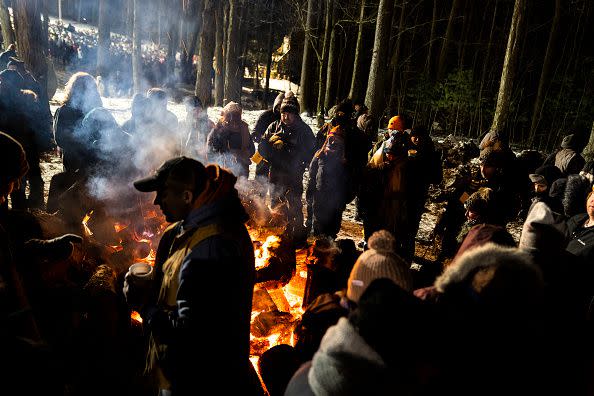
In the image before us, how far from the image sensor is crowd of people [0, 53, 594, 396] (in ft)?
4.85

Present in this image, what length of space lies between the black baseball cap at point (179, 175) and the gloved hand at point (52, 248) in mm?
1199

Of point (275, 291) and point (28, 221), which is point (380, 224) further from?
point (28, 221)

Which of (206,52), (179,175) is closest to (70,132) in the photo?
(179,175)

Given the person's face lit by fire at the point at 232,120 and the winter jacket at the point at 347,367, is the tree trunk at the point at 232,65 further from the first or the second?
the winter jacket at the point at 347,367

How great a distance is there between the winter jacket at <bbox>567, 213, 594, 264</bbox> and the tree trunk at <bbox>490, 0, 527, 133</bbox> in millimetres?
9256

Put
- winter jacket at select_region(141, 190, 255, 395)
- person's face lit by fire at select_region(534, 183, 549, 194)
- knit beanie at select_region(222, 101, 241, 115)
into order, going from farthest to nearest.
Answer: knit beanie at select_region(222, 101, 241, 115) → person's face lit by fire at select_region(534, 183, 549, 194) → winter jacket at select_region(141, 190, 255, 395)

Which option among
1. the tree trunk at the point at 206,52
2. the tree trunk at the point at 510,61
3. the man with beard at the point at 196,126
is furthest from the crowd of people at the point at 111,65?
the tree trunk at the point at 510,61

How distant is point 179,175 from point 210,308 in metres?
0.86

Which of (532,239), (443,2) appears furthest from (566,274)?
(443,2)

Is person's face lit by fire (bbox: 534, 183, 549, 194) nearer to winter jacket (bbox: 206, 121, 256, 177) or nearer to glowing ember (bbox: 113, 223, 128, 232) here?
winter jacket (bbox: 206, 121, 256, 177)

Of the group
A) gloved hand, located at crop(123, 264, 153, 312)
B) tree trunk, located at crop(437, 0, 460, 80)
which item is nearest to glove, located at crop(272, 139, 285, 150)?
gloved hand, located at crop(123, 264, 153, 312)

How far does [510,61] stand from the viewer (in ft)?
43.3

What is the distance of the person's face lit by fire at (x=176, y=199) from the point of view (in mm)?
2479

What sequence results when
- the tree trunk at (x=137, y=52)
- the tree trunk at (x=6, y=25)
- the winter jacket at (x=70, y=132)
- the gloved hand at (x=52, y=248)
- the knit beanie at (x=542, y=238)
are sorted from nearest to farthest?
the knit beanie at (x=542, y=238)
the gloved hand at (x=52, y=248)
the winter jacket at (x=70, y=132)
the tree trunk at (x=6, y=25)
the tree trunk at (x=137, y=52)
